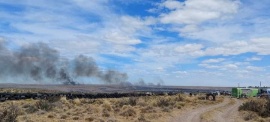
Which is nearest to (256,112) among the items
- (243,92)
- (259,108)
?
(259,108)

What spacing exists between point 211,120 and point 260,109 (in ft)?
38.9

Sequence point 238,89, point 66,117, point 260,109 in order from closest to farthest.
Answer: point 66,117 → point 260,109 → point 238,89

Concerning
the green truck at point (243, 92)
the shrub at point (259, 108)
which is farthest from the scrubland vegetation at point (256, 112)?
the green truck at point (243, 92)

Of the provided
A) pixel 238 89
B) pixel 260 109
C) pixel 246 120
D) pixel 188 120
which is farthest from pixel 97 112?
pixel 238 89

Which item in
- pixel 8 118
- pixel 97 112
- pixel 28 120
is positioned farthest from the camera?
pixel 97 112

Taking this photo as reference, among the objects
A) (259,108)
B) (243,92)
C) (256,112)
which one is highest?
(243,92)

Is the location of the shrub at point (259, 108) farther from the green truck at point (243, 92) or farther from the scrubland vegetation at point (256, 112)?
the green truck at point (243, 92)

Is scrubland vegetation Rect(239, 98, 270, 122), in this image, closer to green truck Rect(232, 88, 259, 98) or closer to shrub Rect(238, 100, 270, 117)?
shrub Rect(238, 100, 270, 117)

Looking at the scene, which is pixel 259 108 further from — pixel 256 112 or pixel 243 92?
pixel 243 92

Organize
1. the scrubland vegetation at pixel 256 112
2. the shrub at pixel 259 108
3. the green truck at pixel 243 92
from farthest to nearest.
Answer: the green truck at pixel 243 92
the shrub at pixel 259 108
the scrubland vegetation at pixel 256 112

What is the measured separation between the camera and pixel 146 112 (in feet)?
136

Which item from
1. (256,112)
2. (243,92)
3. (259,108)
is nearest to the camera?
(256,112)

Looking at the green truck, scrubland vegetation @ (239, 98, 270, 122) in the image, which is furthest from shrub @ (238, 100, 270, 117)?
the green truck

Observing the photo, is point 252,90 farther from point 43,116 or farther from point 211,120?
point 43,116
